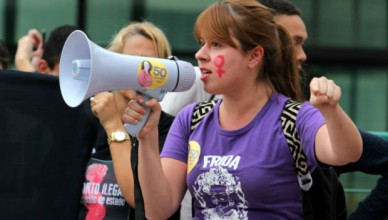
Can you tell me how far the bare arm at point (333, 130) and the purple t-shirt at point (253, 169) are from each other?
57mm

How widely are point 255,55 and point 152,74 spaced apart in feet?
1.27

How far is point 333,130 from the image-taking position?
10.3 feet

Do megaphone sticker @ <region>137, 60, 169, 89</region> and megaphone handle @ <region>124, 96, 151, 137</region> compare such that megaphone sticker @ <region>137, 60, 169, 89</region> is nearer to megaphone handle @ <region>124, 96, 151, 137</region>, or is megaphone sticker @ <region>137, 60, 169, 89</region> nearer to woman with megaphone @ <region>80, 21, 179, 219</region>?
megaphone handle @ <region>124, 96, 151, 137</region>

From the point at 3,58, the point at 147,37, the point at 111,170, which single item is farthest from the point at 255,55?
the point at 3,58

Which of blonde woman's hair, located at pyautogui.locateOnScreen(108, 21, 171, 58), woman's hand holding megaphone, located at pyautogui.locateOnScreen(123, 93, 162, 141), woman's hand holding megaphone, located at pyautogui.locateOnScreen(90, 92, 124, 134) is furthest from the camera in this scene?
blonde woman's hair, located at pyautogui.locateOnScreen(108, 21, 171, 58)

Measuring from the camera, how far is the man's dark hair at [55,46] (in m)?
5.35

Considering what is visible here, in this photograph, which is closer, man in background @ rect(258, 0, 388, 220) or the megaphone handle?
the megaphone handle

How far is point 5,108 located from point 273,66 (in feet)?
3.53

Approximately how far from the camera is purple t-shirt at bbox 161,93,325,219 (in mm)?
3367

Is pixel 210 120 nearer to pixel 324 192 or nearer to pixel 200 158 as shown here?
pixel 200 158

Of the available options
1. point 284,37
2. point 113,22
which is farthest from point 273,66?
point 113,22

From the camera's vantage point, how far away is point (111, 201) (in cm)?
417

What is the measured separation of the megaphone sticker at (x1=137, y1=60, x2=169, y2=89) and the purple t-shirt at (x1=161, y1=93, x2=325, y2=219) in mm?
274

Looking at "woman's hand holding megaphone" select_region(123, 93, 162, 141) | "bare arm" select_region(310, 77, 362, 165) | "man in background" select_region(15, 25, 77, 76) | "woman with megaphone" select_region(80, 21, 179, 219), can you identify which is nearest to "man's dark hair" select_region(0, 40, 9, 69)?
"man in background" select_region(15, 25, 77, 76)
